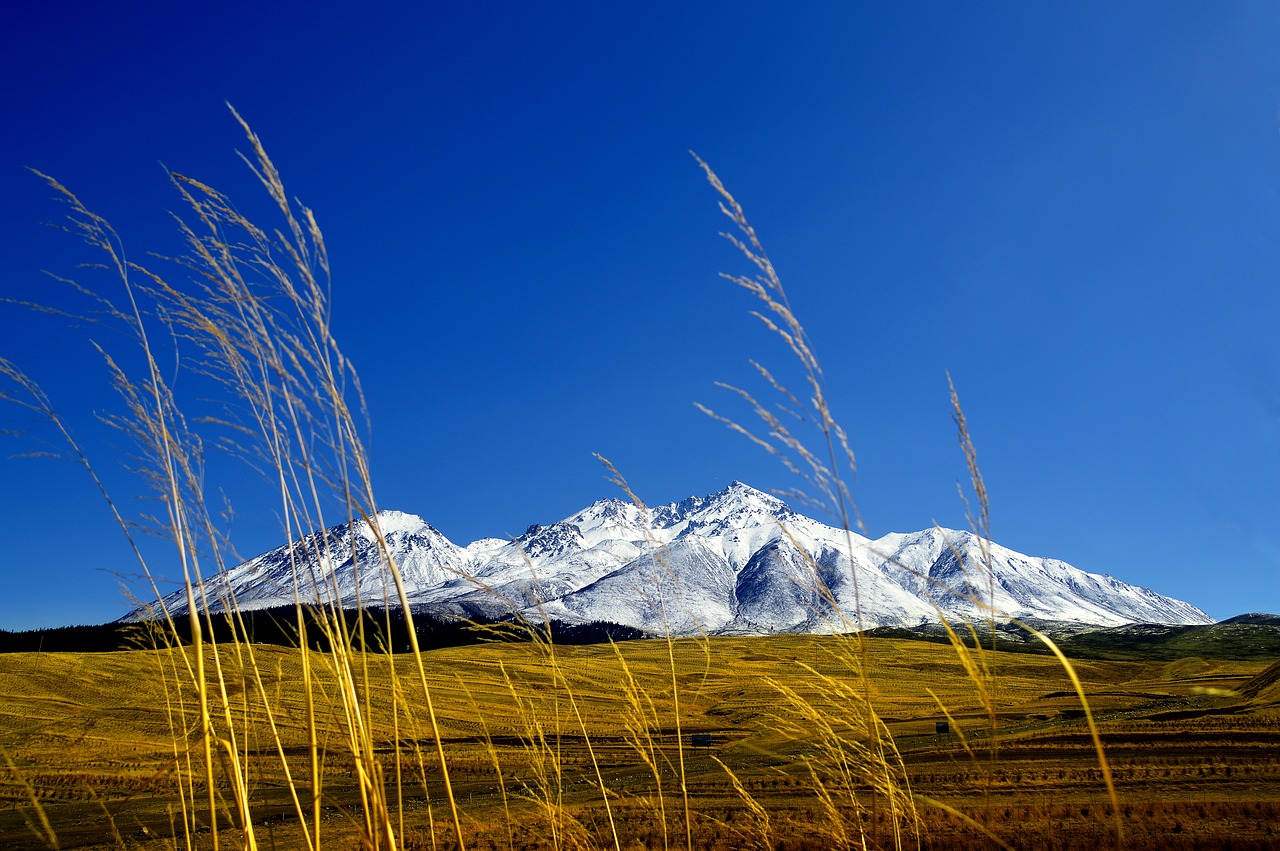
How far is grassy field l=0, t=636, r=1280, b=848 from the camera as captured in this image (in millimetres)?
2914

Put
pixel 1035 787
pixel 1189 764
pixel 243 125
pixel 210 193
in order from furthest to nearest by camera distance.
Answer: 1. pixel 1189 764
2. pixel 1035 787
3. pixel 210 193
4. pixel 243 125

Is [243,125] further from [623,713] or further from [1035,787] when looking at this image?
[1035,787]

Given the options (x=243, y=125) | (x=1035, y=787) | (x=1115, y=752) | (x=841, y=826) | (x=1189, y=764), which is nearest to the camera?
(x=243, y=125)

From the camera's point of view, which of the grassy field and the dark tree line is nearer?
the dark tree line

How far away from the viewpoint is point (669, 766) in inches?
328

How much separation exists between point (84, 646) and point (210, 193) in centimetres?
10038

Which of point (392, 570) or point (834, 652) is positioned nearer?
point (392, 570)

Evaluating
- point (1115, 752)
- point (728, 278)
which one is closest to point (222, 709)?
point (728, 278)

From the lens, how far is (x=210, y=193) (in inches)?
85.8

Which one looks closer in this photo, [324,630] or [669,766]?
[324,630]

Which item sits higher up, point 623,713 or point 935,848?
point 623,713

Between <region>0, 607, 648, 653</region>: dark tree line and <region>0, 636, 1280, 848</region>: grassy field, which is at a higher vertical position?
<region>0, 607, 648, 653</region>: dark tree line

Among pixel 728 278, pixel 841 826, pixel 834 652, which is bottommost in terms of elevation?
pixel 841 826

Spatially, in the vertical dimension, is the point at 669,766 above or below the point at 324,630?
below
